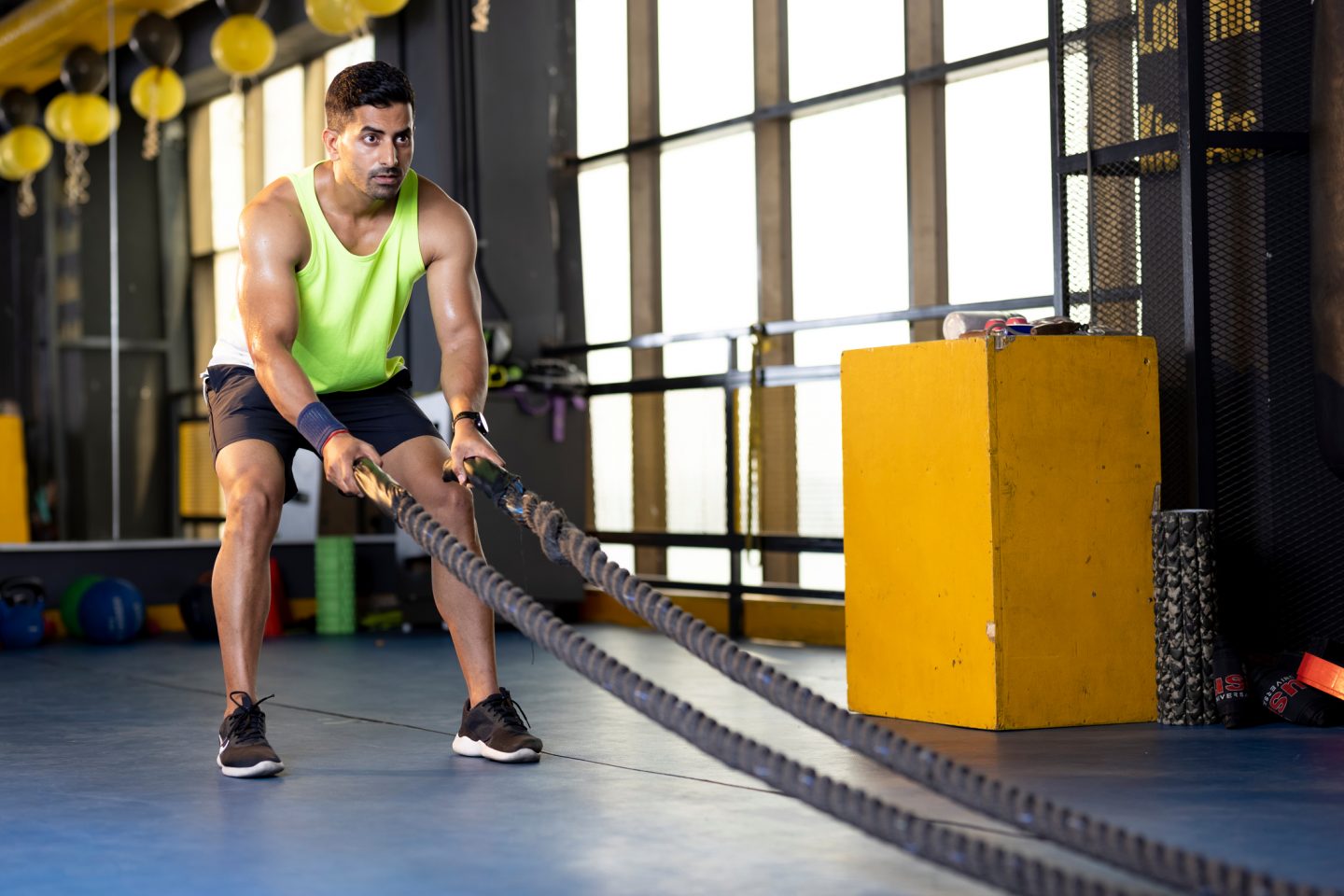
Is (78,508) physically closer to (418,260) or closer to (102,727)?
(102,727)

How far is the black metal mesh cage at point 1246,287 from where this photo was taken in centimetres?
449

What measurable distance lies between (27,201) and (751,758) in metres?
13.2

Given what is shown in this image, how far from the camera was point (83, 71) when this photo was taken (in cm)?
1031

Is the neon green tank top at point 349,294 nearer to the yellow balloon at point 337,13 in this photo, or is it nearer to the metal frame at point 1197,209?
the metal frame at point 1197,209

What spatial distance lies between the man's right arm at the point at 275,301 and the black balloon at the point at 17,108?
29.7 ft

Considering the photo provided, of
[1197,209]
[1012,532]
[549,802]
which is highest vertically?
[1197,209]

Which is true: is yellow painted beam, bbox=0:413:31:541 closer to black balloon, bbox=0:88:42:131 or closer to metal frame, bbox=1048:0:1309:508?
black balloon, bbox=0:88:42:131

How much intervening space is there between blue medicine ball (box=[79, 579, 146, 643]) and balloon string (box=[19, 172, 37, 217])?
7.58 metres

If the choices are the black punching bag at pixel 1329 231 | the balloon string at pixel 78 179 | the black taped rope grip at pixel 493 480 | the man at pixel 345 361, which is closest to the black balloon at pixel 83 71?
the balloon string at pixel 78 179

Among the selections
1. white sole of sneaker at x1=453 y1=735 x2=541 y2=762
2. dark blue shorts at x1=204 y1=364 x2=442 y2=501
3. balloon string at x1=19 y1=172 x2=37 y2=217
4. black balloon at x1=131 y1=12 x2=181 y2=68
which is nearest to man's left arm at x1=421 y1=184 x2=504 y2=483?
dark blue shorts at x1=204 y1=364 x2=442 y2=501

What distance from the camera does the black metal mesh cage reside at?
4.49 metres

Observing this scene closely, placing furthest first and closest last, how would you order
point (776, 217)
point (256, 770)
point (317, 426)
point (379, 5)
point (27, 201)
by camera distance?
point (27, 201) → point (379, 5) → point (776, 217) → point (256, 770) → point (317, 426)

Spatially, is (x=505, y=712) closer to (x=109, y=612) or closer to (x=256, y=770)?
(x=256, y=770)

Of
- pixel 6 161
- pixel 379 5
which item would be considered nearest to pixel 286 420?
pixel 379 5
